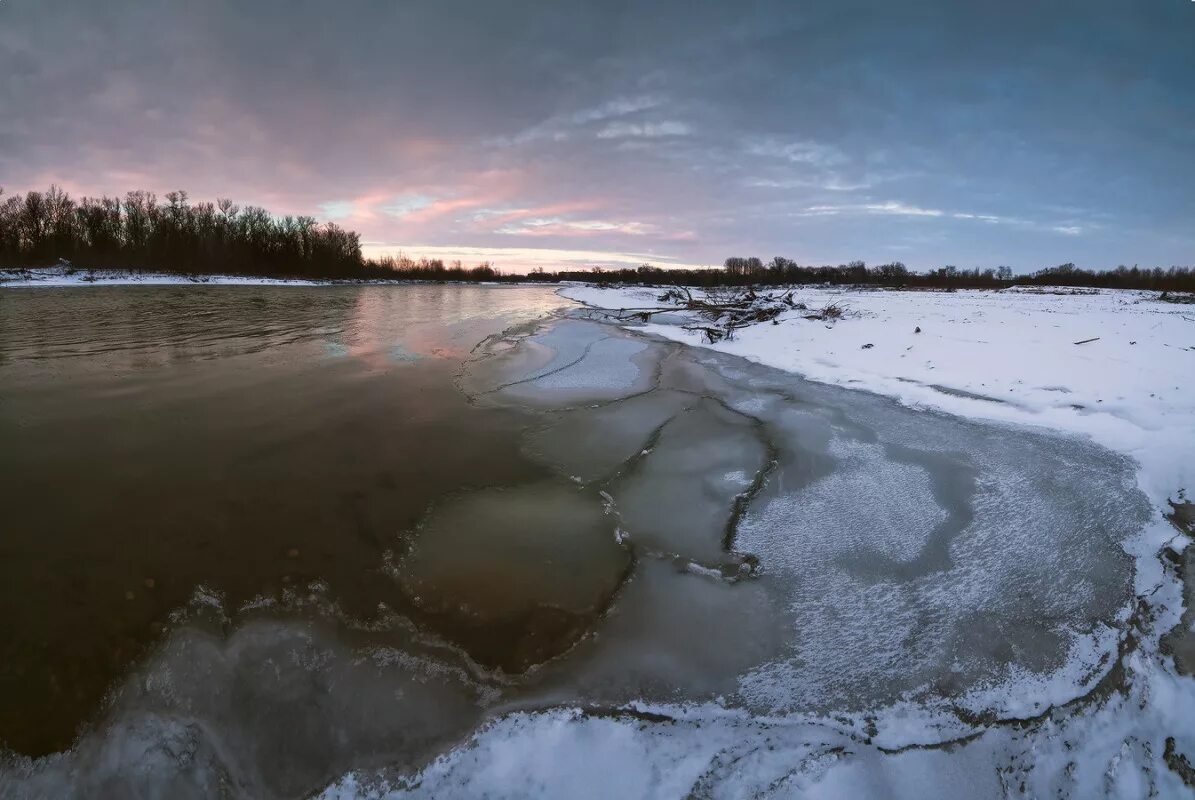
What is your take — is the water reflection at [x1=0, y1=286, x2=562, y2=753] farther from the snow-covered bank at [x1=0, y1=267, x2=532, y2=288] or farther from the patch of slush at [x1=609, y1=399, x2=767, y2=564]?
the snow-covered bank at [x1=0, y1=267, x2=532, y2=288]

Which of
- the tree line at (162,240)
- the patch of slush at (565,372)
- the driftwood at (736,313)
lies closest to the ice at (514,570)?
the patch of slush at (565,372)

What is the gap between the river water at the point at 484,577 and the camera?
187cm

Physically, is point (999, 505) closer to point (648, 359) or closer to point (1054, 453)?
point (1054, 453)

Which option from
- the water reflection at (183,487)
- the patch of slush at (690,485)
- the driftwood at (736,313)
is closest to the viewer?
the water reflection at (183,487)

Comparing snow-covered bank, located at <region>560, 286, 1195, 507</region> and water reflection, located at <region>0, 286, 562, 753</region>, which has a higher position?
snow-covered bank, located at <region>560, 286, 1195, 507</region>

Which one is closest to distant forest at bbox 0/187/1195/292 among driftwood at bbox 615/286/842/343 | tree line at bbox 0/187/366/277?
tree line at bbox 0/187/366/277

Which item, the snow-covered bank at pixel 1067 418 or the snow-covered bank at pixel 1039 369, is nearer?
the snow-covered bank at pixel 1067 418

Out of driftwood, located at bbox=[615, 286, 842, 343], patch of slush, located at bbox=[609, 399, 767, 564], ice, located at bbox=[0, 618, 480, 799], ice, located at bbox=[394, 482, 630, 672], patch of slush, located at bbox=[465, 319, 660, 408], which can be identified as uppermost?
driftwood, located at bbox=[615, 286, 842, 343]

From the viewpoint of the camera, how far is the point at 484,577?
8.76 feet

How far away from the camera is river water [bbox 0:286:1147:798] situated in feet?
6.15

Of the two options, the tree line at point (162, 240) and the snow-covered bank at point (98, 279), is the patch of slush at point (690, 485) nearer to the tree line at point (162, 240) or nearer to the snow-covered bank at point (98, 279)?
the snow-covered bank at point (98, 279)

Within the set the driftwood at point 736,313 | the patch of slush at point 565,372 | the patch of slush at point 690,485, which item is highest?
the driftwood at point 736,313

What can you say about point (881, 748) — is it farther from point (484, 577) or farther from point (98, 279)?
point (98, 279)

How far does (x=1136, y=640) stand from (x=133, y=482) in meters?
5.94
